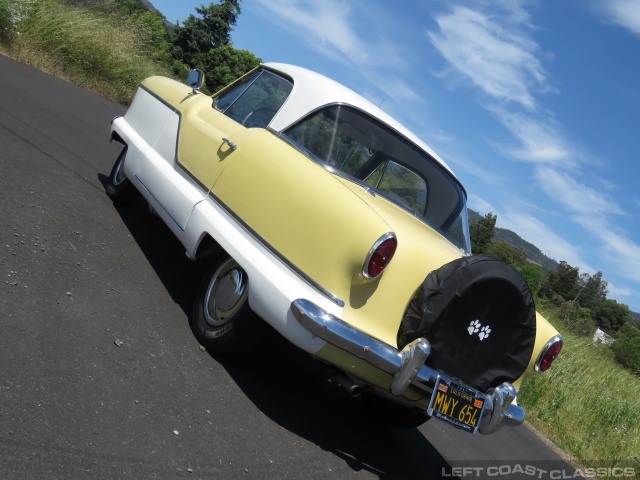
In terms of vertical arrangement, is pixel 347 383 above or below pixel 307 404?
above

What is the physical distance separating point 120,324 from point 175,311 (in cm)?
60

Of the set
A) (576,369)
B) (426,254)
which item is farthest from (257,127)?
(576,369)

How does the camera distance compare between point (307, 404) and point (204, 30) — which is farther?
point (204, 30)

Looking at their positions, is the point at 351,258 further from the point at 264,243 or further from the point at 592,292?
the point at 592,292

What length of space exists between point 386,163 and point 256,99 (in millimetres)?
1175

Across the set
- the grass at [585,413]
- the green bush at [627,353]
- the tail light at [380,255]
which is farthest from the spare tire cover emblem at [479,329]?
the green bush at [627,353]

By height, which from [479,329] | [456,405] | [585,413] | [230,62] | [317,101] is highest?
[230,62]

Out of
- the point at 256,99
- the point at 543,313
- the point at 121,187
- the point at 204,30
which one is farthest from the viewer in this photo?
the point at 204,30

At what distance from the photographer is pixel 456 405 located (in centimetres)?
317

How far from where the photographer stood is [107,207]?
5.49 meters

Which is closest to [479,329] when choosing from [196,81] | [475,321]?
[475,321]

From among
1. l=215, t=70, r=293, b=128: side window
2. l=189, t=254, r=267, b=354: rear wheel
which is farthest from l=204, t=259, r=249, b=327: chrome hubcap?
l=215, t=70, r=293, b=128: side window

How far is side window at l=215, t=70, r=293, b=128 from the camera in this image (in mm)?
4332

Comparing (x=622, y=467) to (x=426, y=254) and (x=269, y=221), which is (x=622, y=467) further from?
(x=269, y=221)
